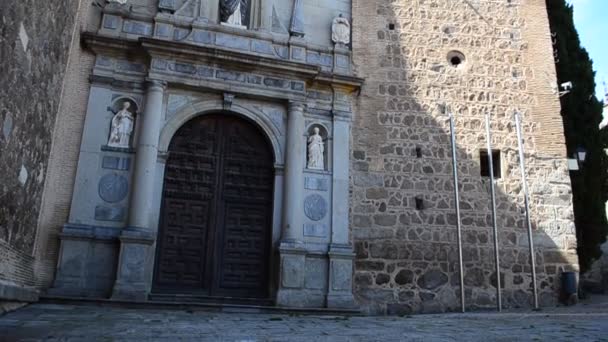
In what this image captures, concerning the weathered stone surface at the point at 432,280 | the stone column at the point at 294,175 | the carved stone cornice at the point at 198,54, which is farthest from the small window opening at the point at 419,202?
the carved stone cornice at the point at 198,54

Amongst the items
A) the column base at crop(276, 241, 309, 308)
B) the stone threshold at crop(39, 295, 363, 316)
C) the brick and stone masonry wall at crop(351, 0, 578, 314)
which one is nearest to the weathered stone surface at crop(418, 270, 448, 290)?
the brick and stone masonry wall at crop(351, 0, 578, 314)

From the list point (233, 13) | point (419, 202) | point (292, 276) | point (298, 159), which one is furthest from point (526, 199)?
point (233, 13)

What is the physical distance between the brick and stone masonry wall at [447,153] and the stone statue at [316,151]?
0.62 m

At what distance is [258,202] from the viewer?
8.80 m

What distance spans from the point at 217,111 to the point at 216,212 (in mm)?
1763

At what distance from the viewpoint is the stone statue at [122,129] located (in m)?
8.38

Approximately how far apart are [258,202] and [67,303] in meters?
3.27

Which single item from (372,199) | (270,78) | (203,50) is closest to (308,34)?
(270,78)

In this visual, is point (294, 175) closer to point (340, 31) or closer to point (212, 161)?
point (212, 161)

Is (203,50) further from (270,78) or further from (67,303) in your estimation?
(67,303)

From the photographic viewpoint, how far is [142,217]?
790 cm

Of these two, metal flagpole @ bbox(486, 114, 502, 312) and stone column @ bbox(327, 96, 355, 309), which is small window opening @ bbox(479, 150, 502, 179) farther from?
stone column @ bbox(327, 96, 355, 309)

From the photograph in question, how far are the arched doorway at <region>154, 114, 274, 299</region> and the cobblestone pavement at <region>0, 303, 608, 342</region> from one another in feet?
5.98

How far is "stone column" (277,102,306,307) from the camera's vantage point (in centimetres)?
811
